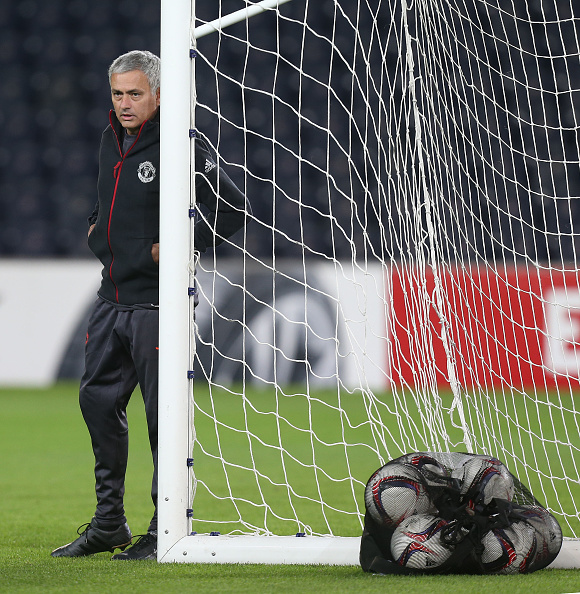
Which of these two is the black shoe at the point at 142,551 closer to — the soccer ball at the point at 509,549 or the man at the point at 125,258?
the man at the point at 125,258

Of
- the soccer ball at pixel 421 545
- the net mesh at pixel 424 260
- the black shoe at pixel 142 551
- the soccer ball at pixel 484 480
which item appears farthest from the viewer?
the net mesh at pixel 424 260

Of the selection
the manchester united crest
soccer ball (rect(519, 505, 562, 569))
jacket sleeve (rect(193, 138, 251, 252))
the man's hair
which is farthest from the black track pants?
soccer ball (rect(519, 505, 562, 569))

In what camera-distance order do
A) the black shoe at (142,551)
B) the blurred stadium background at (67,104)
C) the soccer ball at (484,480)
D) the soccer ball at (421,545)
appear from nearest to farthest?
1. the soccer ball at (421,545)
2. the soccer ball at (484,480)
3. the black shoe at (142,551)
4. the blurred stadium background at (67,104)

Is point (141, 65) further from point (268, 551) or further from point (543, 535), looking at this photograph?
point (543, 535)

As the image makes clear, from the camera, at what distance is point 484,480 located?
2371 mm

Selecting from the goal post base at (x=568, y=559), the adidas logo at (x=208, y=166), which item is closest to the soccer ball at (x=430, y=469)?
the goal post base at (x=568, y=559)

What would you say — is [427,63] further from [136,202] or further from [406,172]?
[136,202]

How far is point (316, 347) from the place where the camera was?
8484 mm

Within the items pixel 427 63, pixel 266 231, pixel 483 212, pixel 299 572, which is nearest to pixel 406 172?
pixel 427 63

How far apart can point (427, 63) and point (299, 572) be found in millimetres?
2100

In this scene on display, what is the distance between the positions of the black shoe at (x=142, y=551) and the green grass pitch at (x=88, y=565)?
50mm

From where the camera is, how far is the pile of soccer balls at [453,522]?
2.24 m

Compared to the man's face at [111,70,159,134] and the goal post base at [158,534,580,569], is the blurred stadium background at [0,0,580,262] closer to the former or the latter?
the man's face at [111,70,159,134]

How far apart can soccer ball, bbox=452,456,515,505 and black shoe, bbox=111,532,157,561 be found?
86cm
